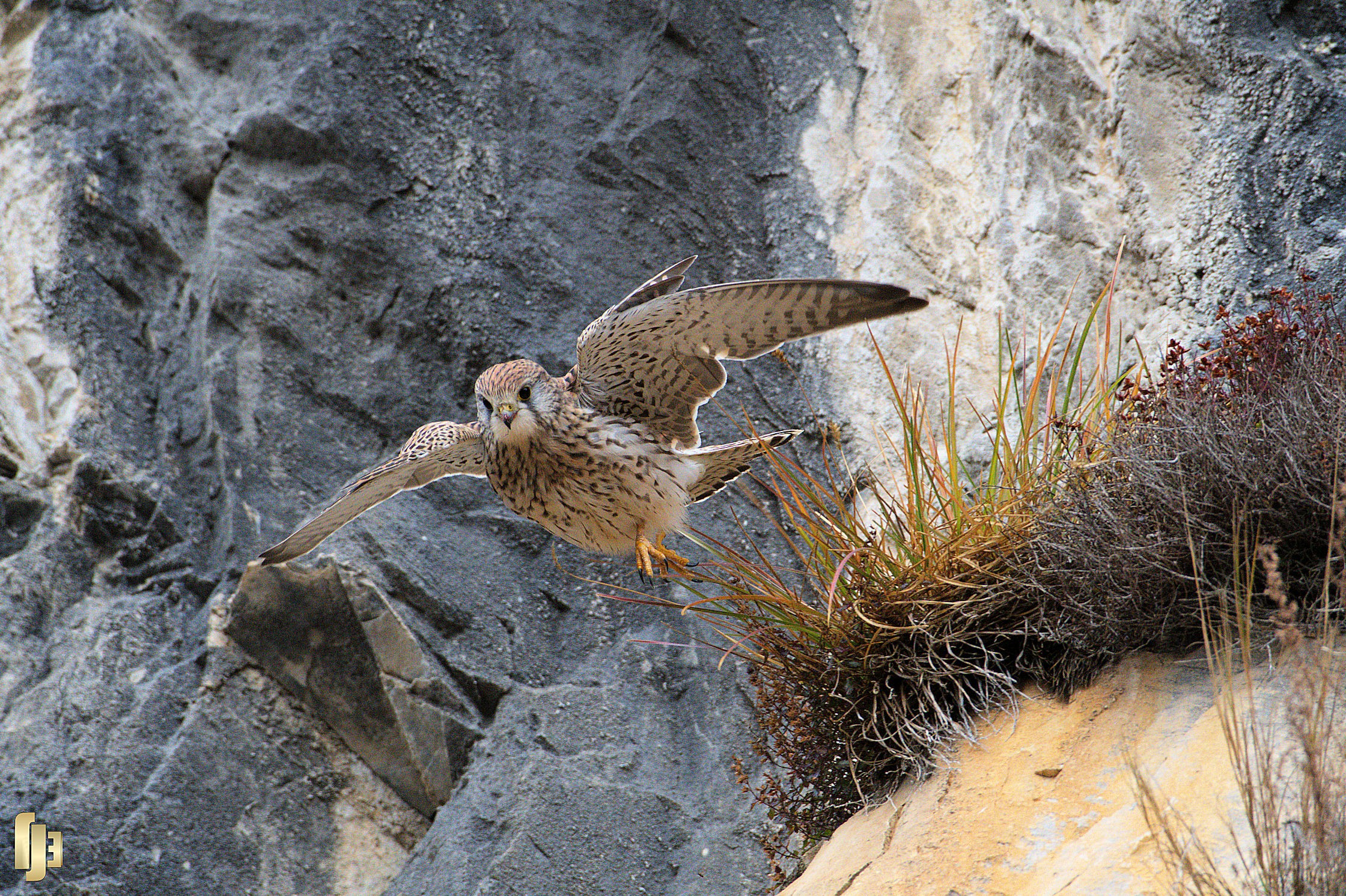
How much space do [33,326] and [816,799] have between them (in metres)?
3.67

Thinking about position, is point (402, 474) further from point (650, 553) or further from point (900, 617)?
point (900, 617)

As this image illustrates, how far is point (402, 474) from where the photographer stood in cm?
366

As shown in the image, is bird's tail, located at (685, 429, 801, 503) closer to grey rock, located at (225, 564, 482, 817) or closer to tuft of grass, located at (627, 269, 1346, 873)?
tuft of grass, located at (627, 269, 1346, 873)

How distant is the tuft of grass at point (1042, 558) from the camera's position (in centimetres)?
259

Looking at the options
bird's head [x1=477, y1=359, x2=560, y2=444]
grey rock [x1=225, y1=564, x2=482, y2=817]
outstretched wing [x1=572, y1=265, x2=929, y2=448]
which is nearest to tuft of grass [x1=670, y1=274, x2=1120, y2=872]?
outstretched wing [x1=572, y1=265, x2=929, y2=448]

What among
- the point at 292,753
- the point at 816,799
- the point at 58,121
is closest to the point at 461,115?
the point at 58,121

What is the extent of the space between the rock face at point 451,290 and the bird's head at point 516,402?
3.78 feet

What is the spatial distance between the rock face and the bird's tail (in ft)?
3.14

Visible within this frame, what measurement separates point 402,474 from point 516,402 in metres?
0.57

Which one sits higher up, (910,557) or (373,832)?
(910,557)

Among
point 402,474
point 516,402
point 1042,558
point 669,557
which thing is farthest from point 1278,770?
point 402,474

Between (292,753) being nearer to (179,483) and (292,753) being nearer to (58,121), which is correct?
(179,483)

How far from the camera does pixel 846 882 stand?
9.00 feet

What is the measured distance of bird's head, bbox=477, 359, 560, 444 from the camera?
11.0 feet
